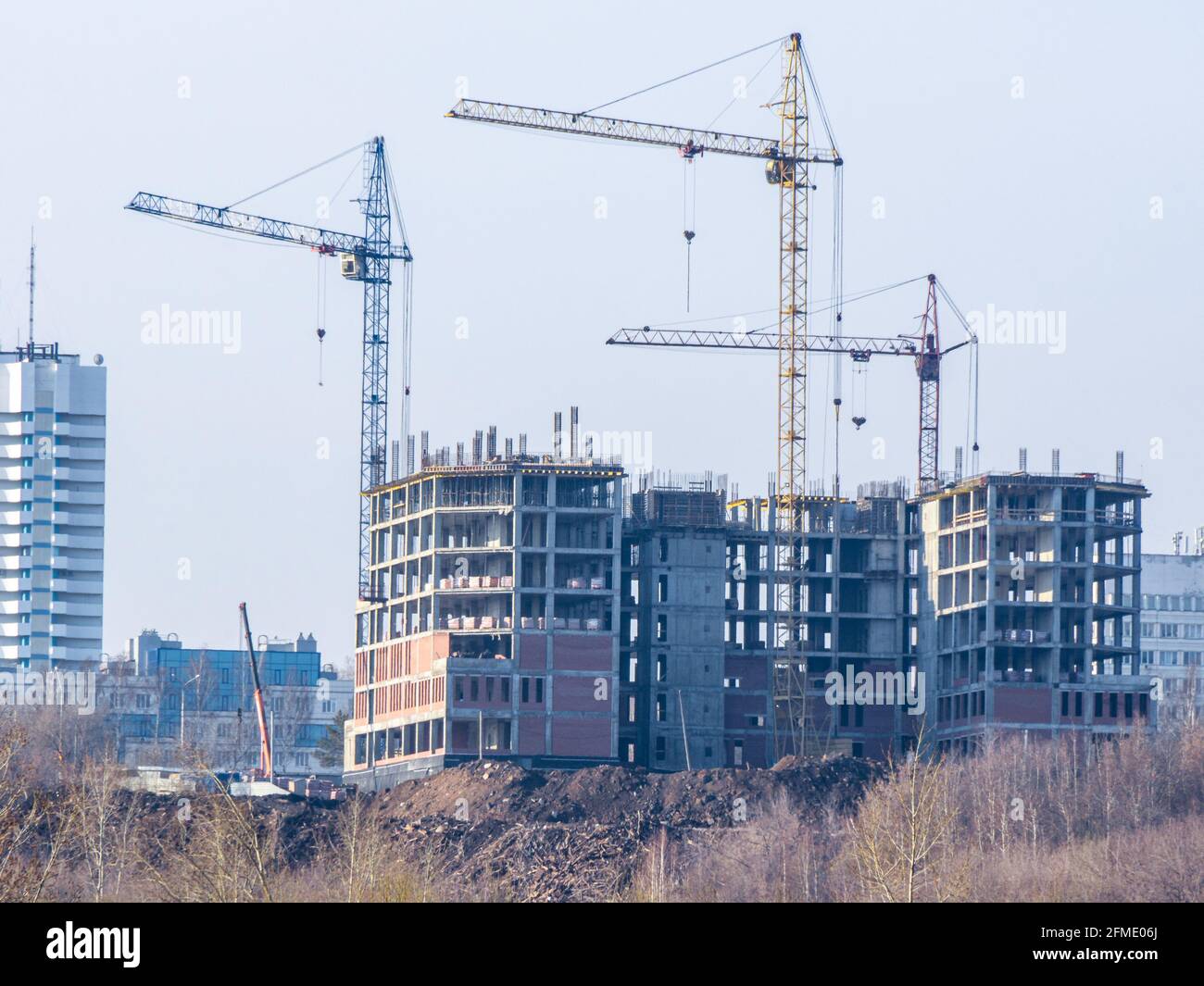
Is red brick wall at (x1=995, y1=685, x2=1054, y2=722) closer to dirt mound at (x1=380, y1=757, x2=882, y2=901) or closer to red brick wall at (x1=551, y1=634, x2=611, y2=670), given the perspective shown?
dirt mound at (x1=380, y1=757, x2=882, y2=901)

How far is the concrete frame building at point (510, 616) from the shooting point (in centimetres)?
12588

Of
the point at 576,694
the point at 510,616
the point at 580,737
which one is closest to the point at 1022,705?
the point at 580,737

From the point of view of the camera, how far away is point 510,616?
127812 mm

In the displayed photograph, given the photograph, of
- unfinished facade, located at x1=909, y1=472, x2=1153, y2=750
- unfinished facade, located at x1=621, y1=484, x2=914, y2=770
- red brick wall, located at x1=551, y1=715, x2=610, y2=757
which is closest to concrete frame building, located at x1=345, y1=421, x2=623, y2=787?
red brick wall, located at x1=551, y1=715, x2=610, y2=757

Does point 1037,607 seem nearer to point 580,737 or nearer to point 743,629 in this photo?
point 743,629

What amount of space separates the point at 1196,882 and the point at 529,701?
52355mm

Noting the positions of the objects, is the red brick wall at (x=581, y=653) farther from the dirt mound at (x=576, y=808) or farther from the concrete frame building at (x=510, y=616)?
the dirt mound at (x=576, y=808)

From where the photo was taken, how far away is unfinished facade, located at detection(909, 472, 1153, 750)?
12719cm

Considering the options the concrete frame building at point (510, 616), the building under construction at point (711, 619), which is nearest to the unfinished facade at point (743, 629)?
the building under construction at point (711, 619)

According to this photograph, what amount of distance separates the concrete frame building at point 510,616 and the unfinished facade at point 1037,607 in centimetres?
2195

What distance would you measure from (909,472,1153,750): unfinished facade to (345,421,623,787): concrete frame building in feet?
72.0

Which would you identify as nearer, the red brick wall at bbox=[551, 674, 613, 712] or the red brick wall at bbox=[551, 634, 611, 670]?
the red brick wall at bbox=[551, 674, 613, 712]

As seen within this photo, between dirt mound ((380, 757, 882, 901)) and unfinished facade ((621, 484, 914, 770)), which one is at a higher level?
unfinished facade ((621, 484, 914, 770))
